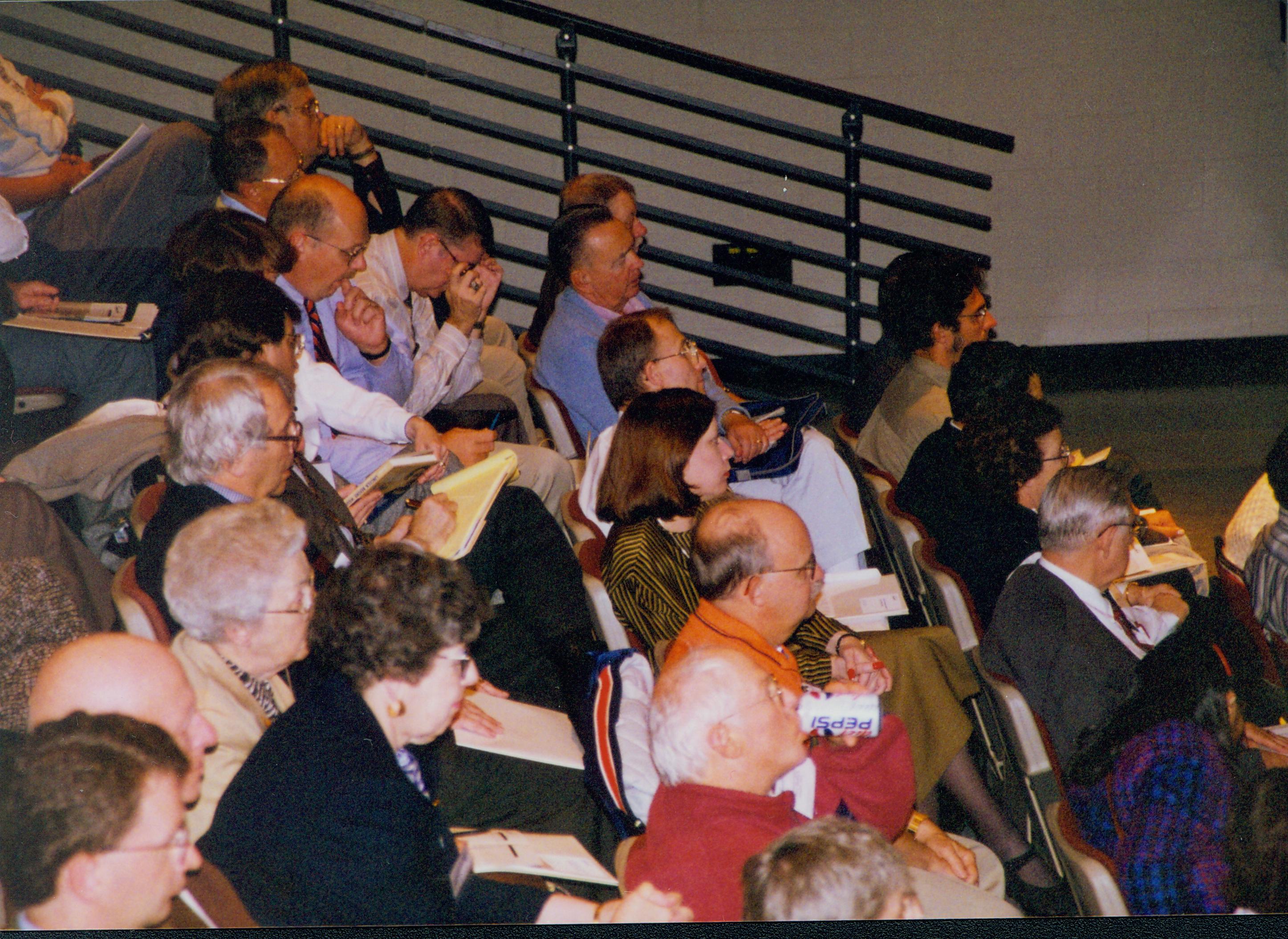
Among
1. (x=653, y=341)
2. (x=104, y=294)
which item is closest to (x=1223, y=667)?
(x=653, y=341)

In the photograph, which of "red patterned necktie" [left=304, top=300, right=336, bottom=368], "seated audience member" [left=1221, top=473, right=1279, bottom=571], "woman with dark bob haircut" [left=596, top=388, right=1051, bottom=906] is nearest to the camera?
"woman with dark bob haircut" [left=596, top=388, right=1051, bottom=906]

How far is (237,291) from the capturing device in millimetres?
2496

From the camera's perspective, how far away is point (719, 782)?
5.99 feet

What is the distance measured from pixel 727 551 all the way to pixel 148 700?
43.2 inches

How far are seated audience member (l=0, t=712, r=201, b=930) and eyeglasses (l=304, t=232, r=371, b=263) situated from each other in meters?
1.67

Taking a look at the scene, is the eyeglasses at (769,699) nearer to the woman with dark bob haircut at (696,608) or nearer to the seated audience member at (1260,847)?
the woman with dark bob haircut at (696,608)

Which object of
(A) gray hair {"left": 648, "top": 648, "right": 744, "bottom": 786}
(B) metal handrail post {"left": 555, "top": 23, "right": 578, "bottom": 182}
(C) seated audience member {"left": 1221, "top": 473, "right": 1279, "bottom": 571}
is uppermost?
(B) metal handrail post {"left": 555, "top": 23, "right": 578, "bottom": 182}

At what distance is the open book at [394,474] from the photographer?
8.08 feet

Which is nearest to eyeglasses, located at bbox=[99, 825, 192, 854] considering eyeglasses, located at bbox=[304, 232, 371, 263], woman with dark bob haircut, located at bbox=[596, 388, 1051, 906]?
woman with dark bob haircut, located at bbox=[596, 388, 1051, 906]

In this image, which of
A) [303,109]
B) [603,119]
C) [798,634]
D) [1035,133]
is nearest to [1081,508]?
[798,634]

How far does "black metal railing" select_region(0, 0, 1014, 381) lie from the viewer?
4133 millimetres

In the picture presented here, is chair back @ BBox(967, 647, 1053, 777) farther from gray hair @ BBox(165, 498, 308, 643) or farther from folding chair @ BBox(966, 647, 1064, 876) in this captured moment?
gray hair @ BBox(165, 498, 308, 643)

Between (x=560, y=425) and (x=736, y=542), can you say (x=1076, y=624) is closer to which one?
(x=736, y=542)

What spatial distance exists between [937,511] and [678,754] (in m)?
1.42
